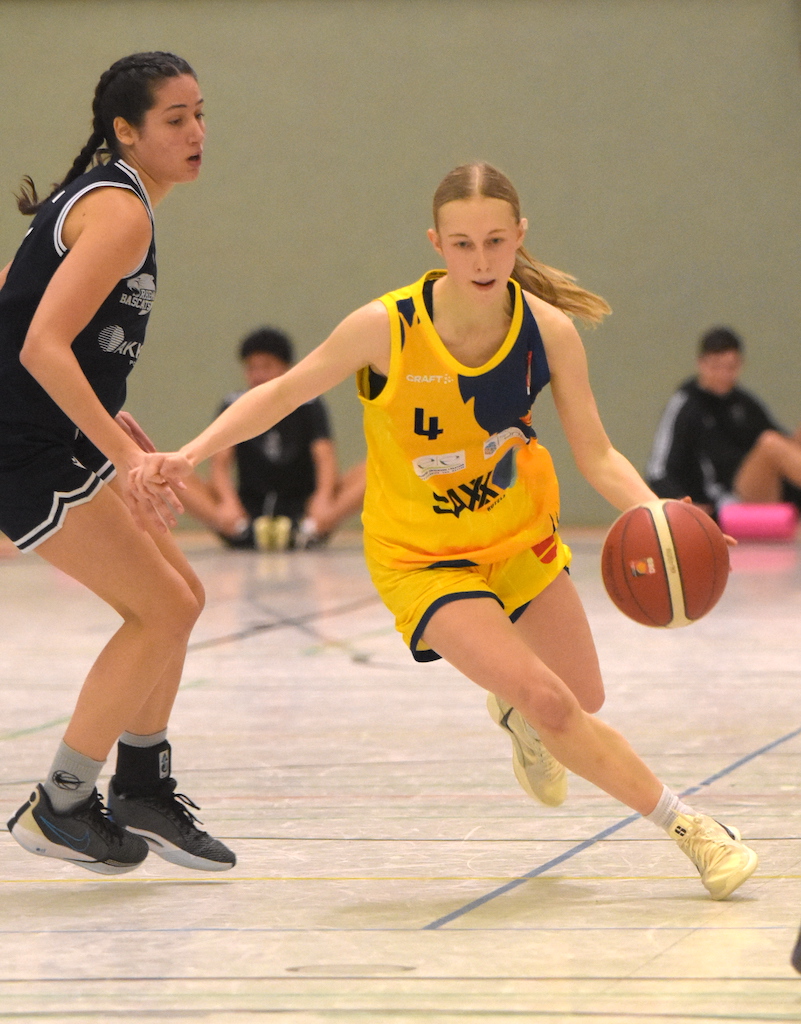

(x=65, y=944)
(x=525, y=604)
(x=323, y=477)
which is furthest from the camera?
(x=323, y=477)

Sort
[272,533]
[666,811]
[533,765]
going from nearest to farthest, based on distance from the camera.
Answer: [666,811] → [533,765] → [272,533]

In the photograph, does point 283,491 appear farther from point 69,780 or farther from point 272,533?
point 69,780

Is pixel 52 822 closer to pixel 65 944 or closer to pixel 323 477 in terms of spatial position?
pixel 65 944

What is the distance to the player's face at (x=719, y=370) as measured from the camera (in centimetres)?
1024

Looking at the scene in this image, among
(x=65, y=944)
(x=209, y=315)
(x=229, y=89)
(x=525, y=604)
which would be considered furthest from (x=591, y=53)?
(x=65, y=944)

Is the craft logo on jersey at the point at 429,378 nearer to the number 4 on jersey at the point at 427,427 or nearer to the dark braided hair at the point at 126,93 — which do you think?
the number 4 on jersey at the point at 427,427

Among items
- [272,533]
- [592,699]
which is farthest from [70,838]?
[272,533]

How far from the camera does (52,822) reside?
10.2ft

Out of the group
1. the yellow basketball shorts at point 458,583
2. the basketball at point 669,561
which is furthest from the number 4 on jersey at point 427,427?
the basketball at point 669,561

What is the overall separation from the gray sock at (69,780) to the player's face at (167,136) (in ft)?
3.97

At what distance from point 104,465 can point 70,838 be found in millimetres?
795

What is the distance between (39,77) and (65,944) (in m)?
10.7

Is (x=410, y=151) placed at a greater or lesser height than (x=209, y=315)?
greater

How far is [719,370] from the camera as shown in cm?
1029
